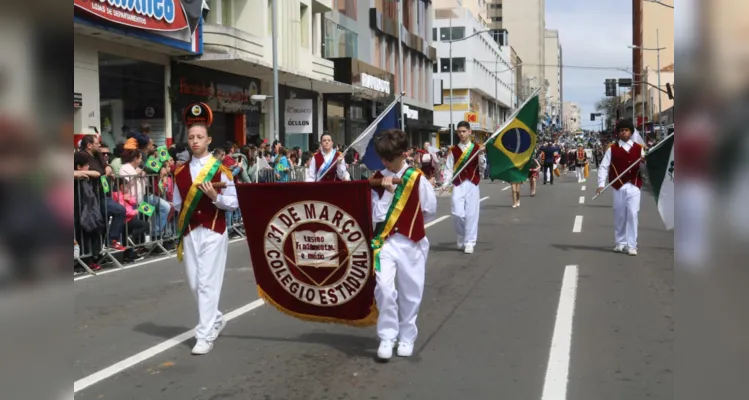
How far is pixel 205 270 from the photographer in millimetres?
6172

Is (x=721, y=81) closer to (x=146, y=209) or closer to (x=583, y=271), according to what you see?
(x=583, y=271)

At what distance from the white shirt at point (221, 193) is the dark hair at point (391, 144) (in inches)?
49.0

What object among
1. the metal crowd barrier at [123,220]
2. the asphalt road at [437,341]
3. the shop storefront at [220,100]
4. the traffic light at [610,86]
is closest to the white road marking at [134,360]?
the asphalt road at [437,341]

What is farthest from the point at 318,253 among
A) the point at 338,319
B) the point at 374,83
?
the point at 374,83

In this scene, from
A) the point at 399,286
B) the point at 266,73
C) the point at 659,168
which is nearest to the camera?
the point at 399,286

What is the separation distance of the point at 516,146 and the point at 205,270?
17.8ft

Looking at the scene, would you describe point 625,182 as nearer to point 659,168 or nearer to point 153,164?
point 659,168

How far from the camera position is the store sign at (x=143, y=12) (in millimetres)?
16906

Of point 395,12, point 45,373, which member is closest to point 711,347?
point 45,373

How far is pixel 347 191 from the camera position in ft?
19.4

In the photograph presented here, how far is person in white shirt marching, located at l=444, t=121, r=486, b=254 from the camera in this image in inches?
460

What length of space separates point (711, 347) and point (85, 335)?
646 cm

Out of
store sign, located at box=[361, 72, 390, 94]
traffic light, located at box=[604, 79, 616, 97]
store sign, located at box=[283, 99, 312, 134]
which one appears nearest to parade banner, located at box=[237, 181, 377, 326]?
store sign, located at box=[283, 99, 312, 134]

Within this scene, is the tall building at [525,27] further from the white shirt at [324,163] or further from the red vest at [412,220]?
the red vest at [412,220]
